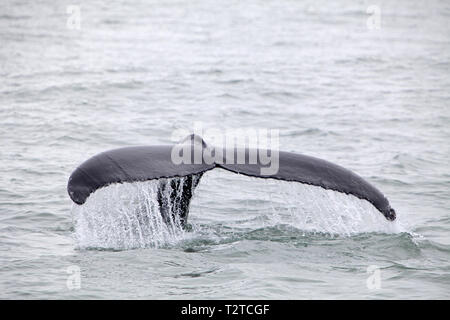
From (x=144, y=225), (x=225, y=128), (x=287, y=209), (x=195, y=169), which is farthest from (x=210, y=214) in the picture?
(x=225, y=128)

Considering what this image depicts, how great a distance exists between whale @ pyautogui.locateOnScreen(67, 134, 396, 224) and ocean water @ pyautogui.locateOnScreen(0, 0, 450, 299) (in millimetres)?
614

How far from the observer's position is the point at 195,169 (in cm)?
662

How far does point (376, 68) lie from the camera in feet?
68.7

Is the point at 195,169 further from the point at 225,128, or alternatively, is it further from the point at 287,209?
the point at 225,128

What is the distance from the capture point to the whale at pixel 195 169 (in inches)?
250

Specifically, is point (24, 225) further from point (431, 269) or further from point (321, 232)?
point (431, 269)

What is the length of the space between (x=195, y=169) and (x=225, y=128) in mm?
8128

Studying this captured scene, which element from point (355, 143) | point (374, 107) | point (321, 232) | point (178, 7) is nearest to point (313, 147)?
point (355, 143)

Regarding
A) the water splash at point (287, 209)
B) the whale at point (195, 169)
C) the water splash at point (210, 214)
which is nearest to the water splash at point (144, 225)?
the water splash at point (210, 214)

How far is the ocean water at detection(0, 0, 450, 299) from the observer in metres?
7.31

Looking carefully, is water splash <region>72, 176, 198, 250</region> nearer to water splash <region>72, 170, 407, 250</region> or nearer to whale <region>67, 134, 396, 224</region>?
water splash <region>72, 170, 407, 250</region>

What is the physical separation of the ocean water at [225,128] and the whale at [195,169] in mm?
614

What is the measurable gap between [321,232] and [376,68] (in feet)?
43.0
